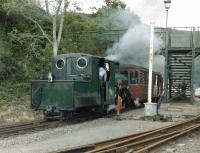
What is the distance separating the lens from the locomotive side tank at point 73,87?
1644 centimetres

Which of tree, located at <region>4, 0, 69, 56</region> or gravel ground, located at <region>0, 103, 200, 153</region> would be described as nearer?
gravel ground, located at <region>0, 103, 200, 153</region>

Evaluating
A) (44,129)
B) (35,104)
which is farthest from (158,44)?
(44,129)

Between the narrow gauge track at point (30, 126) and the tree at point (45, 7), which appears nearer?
the narrow gauge track at point (30, 126)

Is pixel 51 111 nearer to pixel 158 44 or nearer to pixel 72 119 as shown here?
pixel 72 119

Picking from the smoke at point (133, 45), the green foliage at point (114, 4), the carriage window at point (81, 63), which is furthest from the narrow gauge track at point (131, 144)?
the green foliage at point (114, 4)

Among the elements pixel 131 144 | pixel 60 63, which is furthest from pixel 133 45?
pixel 131 144

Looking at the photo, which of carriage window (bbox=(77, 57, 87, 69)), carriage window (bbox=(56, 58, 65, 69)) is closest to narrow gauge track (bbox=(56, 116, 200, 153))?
carriage window (bbox=(77, 57, 87, 69))

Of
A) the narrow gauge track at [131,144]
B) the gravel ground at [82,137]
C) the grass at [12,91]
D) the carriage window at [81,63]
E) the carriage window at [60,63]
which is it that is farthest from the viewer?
the grass at [12,91]

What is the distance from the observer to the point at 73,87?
16156mm

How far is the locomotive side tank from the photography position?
16.4 metres

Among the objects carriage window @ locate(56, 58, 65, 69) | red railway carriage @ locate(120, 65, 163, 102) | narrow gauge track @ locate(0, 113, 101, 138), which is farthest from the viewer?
red railway carriage @ locate(120, 65, 163, 102)

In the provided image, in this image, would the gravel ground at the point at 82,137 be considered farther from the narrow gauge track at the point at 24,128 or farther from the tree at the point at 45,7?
the tree at the point at 45,7

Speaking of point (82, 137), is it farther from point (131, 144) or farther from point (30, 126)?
point (30, 126)

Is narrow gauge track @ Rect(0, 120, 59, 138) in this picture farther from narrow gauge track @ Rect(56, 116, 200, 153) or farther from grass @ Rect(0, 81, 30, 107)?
grass @ Rect(0, 81, 30, 107)
